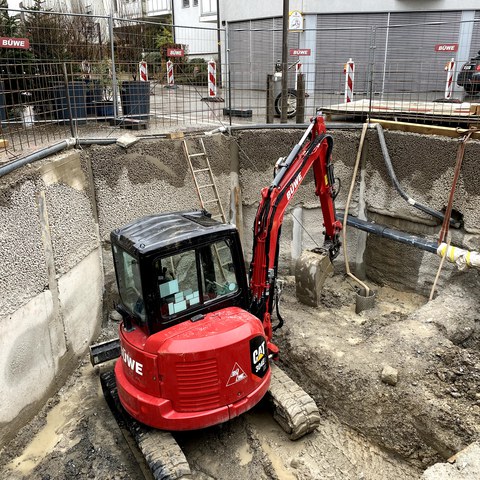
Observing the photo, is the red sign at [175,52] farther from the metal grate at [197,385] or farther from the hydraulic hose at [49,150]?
the metal grate at [197,385]

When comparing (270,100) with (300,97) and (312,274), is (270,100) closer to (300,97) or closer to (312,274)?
(300,97)

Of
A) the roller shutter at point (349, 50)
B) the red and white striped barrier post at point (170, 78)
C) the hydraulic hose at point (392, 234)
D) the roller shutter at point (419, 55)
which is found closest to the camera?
the hydraulic hose at point (392, 234)

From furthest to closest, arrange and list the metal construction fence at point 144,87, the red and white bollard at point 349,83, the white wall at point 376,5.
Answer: the white wall at point 376,5 → the red and white bollard at point 349,83 → the metal construction fence at point 144,87

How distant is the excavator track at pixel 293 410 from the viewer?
16.0 ft

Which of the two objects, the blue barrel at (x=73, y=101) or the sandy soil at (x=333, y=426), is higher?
the blue barrel at (x=73, y=101)

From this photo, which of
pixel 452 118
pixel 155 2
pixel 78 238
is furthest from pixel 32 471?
pixel 155 2

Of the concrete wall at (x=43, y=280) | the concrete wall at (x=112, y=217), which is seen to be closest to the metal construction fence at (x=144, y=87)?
the concrete wall at (x=112, y=217)

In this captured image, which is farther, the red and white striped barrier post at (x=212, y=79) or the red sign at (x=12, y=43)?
the red and white striped barrier post at (x=212, y=79)

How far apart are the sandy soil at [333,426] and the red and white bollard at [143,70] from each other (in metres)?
5.62

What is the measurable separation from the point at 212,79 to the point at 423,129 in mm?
4032

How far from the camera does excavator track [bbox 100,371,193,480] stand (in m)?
4.20

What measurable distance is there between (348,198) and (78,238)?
4534mm

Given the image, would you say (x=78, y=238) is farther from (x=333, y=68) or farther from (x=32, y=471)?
(x=333, y=68)

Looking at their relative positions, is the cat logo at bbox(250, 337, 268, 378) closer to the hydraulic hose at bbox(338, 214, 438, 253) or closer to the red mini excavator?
the red mini excavator
